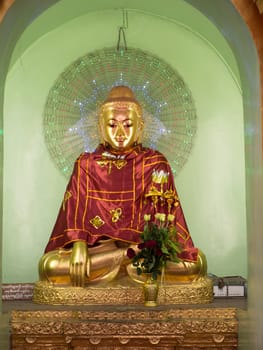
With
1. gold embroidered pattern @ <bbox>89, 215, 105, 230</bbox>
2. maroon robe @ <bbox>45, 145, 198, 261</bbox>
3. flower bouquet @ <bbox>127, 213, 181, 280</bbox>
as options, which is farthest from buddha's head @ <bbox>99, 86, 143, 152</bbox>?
flower bouquet @ <bbox>127, 213, 181, 280</bbox>

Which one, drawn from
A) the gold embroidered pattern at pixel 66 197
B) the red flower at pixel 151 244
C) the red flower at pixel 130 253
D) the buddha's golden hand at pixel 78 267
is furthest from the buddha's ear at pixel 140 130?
the red flower at pixel 151 244

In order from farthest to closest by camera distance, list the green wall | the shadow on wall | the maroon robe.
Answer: the green wall
the maroon robe
the shadow on wall

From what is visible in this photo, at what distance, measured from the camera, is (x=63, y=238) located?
539cm

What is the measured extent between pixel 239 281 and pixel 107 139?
1.61 m

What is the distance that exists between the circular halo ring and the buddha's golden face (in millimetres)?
295

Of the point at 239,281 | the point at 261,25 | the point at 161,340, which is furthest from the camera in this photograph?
the point at 239,281

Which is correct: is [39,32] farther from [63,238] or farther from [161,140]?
[63,238]

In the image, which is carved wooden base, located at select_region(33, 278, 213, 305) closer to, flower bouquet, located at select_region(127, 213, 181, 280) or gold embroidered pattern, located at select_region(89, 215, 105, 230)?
flower bouquet, located at select_region(127, 213, 181, 280)

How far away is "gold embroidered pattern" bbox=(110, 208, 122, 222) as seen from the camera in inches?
217

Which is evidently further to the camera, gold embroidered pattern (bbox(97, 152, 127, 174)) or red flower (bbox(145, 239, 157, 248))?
gold embroidered pattern (bbox(97, 152, 127, 174))

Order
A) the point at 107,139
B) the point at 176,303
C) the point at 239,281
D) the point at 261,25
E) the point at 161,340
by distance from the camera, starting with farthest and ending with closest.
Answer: the point at 107,139, the point at 239,281, the point at 176,303, the point at 161,340, the point at 261,25

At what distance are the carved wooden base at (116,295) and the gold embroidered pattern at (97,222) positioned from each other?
0.60 meters

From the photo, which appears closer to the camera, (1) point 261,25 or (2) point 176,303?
(1) point 261,25

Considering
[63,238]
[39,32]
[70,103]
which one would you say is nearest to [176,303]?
[63,238]
